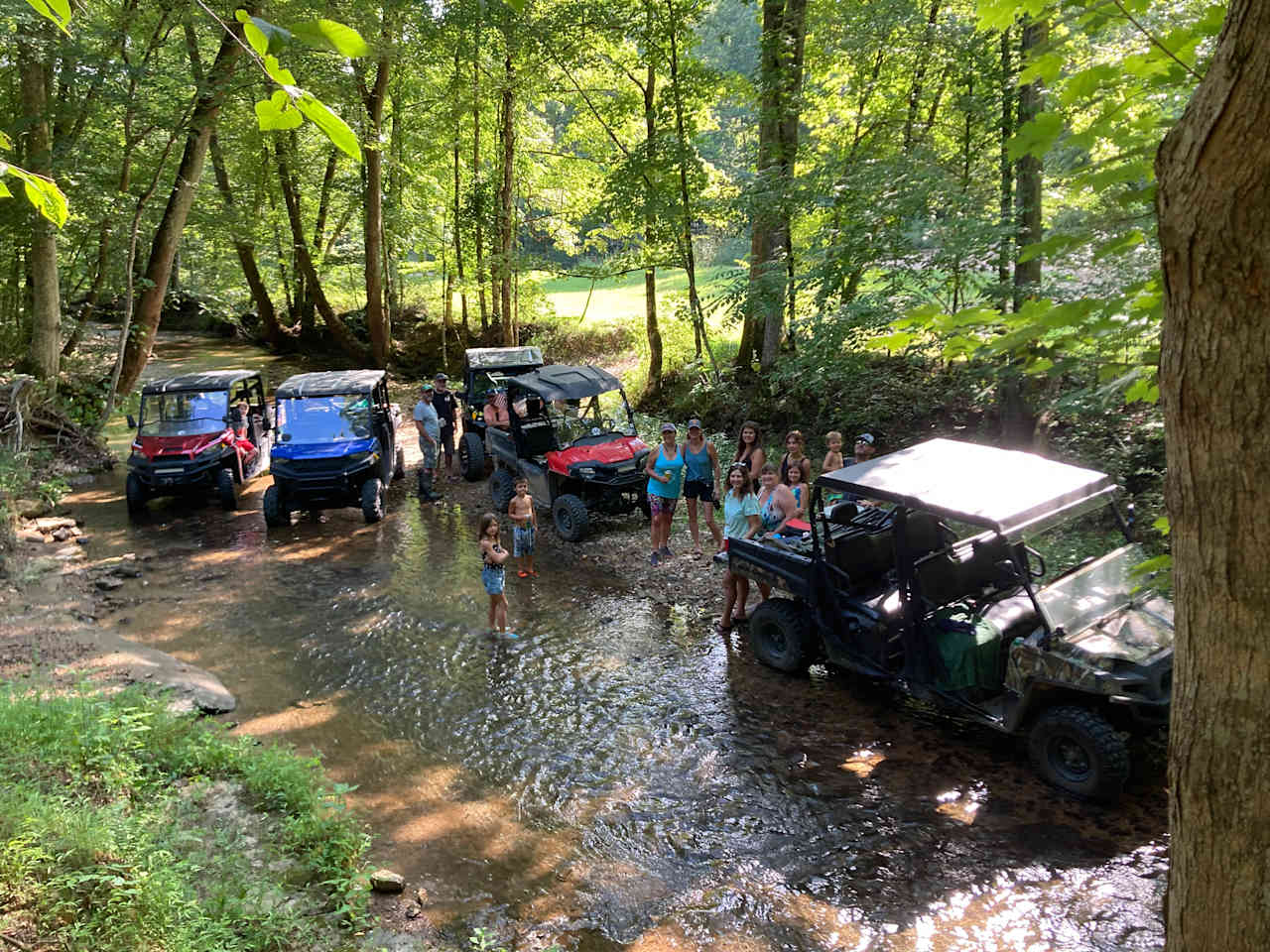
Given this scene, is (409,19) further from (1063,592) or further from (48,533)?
(1063,592)

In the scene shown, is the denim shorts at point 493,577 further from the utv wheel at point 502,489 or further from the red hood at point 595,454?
the utv wheel at point 502,489

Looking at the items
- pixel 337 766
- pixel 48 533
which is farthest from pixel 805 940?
pixel 48 533

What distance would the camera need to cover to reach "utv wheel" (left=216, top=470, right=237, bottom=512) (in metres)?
12.3

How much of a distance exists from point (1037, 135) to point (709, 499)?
7525mm

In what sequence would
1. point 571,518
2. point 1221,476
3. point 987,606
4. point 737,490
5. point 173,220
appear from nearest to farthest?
1. point 1221,476
2. point 987,606
3. point 737,490
4. point 571,518
5. point 173,220

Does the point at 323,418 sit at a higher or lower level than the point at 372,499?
higher

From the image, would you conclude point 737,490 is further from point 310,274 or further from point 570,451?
point 310,274

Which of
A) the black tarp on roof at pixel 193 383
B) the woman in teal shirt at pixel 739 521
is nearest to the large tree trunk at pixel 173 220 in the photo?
the black tarp on roof at pixel 193 383

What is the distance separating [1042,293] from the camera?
8.96m

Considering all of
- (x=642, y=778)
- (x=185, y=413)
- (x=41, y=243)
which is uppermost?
(x=41, y=243)

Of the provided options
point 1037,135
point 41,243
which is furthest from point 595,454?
point 41,243

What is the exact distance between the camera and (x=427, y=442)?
13.2 m

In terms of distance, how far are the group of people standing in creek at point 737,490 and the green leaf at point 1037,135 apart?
4722 mm

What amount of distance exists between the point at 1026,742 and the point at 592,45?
48.1ft
